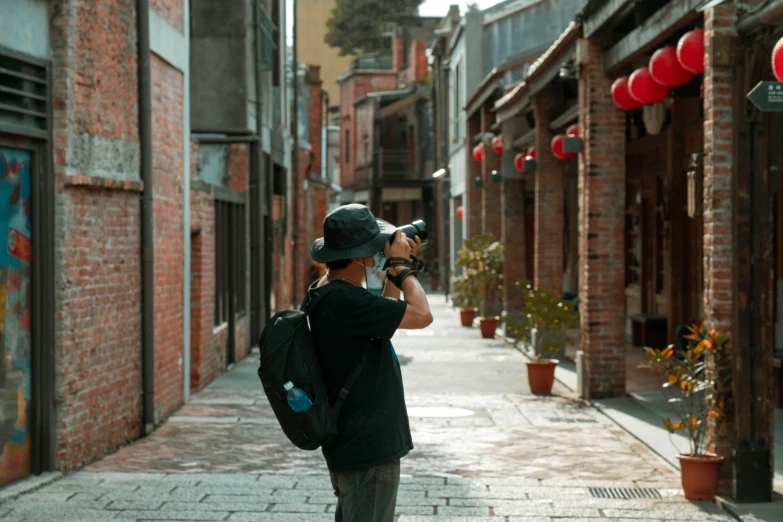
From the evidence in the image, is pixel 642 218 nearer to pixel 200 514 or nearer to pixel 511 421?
pixel 511 421

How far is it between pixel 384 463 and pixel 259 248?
47.3 ft

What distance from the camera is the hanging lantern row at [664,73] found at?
870 cm

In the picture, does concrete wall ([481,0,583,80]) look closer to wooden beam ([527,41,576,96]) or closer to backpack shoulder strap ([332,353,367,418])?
wooden beam ([527,41,576,96])

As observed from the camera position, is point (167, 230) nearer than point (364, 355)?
No

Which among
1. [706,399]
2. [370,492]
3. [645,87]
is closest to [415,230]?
[370,492]

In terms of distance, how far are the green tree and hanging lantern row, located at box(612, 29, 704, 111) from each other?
45334mm

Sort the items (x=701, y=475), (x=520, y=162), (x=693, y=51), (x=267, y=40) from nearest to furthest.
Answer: (x=701, y=475) < (x=693, y=51) < (x=267, y=40) < (x=520, y=162)

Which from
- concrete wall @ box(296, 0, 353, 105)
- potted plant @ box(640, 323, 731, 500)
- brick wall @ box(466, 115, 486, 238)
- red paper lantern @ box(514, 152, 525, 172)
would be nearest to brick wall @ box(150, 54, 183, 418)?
potted plant @ box(640, 323, 731, 500)

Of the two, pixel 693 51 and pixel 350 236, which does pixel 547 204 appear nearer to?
pixel 693 51

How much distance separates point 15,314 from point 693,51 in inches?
202

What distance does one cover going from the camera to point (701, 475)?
7859mm

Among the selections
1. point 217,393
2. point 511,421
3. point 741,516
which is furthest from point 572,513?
point 217,393

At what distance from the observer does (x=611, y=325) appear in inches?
502

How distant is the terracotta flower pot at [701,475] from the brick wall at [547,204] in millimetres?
9275
